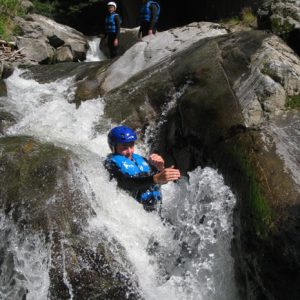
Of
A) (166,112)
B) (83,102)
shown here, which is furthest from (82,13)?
(166,112)

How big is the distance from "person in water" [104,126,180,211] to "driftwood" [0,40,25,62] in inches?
297

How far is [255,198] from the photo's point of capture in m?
4.65

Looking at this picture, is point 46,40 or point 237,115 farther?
point 46,40

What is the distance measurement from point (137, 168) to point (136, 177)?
1.14 ft

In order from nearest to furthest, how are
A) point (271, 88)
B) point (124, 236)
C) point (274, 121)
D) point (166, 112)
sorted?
1. point (124, 236)
2. point (274, 121)
3. point (271, 88)
4. point (166, 112)

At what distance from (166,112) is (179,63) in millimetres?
911

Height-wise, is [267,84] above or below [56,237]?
above

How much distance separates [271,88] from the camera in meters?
5.85

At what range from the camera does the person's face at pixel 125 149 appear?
5.10 m

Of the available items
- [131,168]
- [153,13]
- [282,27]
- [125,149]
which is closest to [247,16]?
[153,13]

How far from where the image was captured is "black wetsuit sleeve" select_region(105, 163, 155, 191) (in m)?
4.72

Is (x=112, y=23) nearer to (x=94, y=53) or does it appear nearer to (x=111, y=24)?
(x=111, y=24)

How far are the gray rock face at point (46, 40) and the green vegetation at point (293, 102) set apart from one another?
8360mm

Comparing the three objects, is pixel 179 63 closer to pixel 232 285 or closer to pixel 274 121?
pixel 274 121
